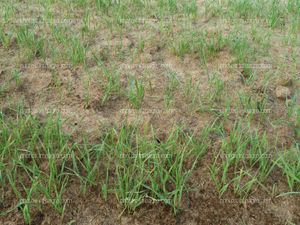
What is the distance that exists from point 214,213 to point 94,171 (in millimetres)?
881

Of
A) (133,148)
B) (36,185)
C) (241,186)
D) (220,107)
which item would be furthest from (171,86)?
(36,185)

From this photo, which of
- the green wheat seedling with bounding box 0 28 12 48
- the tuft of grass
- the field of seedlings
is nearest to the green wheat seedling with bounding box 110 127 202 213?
the field of seedlings

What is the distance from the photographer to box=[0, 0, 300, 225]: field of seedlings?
7.47 feet

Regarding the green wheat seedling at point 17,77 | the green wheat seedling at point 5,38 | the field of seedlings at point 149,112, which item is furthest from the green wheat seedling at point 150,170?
the green wheat seedling at point 5,38

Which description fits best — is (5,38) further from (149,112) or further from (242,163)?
(242,163)

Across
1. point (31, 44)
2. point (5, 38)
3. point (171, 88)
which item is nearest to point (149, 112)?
point (171, 88)

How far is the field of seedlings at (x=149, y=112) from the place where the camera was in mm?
2277

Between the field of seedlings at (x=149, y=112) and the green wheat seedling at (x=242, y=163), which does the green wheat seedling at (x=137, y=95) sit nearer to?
the field of seedlings at (x=149, y=112)

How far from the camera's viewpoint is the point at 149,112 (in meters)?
3.01

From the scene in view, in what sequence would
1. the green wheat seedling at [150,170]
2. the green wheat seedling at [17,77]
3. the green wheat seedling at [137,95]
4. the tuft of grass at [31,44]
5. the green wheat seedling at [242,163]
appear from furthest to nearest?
the tuft of grass at [31,44] < the green wheat seedling at [17,77] < the green wheat seedling at [137,95] < the green wheat seedling at [242,163] < the green wheat seedling at [150,170]

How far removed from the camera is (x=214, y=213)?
7.46 feet

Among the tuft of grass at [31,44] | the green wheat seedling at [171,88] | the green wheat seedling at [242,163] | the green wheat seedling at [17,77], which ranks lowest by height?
the green wheat seedling at [242,163]

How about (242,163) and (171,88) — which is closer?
(242,163)

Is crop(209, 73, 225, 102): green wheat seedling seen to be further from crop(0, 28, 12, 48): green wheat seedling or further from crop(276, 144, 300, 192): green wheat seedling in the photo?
crop(0, 28, 12, 48): green wheat seedling
